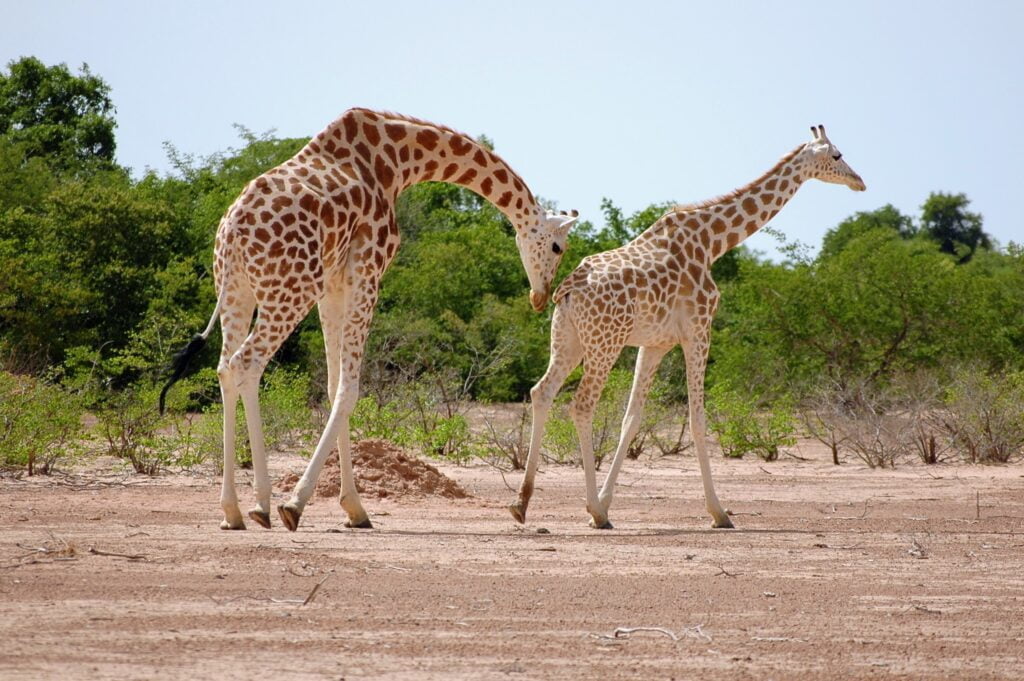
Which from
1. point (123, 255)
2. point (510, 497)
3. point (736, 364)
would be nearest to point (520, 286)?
point (736, 364)

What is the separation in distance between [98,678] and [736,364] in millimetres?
19310

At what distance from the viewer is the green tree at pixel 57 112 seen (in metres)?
33.9

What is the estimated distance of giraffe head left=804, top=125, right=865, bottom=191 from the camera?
12.0 meters

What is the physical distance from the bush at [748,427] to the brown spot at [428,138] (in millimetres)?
8481

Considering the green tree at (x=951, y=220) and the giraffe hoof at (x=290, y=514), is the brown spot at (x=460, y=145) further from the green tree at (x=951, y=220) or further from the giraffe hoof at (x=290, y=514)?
the green tree at (x=951, y=220)

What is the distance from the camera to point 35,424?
12875 millimetres

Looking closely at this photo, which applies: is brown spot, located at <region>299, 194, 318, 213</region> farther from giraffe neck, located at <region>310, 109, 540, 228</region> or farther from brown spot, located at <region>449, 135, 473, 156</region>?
brown spot, located at <region>449, 135, 473, 156</region>

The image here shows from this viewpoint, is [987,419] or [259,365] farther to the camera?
Answer: [987,419]

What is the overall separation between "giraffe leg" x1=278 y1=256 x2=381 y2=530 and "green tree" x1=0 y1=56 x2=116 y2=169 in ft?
83.9

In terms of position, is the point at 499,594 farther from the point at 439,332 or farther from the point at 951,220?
the point at 951,220

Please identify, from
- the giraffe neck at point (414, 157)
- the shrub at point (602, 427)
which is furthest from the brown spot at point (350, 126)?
the shrub at point (602, 427)

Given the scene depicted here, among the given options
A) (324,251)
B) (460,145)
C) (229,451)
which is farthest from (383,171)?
(229,451)

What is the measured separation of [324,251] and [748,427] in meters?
9.84

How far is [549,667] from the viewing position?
5277 millimetres
